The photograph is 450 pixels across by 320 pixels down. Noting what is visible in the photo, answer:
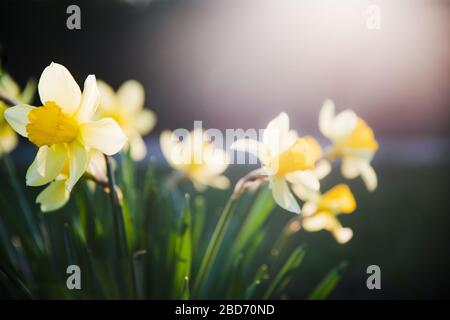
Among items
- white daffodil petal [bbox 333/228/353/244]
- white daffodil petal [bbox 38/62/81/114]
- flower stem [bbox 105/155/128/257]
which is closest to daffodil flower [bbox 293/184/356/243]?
white daffodil petal [bbox 333/228/353/244]

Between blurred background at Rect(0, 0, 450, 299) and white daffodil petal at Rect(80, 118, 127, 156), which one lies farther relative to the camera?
blurred background at Rect(0, 0, 450, 299)

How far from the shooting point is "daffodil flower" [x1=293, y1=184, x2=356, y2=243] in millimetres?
939

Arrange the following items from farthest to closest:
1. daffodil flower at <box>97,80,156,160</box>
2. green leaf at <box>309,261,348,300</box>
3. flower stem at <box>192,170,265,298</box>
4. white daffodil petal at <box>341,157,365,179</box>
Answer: daffodil flower at <box>97,80,156,160</box> < white daffodil petal at <box>341,157,365,179</box> < green leaf at <box>309,261,348,300</box> < flower stem at <box>192,170,265,298</box>

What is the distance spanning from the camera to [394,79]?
6.00 feet

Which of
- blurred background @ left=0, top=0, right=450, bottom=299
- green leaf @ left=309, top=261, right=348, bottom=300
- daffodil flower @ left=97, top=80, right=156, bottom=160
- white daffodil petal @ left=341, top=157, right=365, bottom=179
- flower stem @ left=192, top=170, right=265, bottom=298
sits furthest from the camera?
blurred background @ left=0, top=0, right=450, bottom=299

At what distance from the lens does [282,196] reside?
2.50 ft

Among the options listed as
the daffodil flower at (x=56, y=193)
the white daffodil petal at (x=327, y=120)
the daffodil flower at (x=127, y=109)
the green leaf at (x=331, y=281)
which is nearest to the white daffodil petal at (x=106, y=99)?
the daffodil flower at (x=127, y=109)

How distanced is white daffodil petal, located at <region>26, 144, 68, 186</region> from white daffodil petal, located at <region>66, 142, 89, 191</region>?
2cm

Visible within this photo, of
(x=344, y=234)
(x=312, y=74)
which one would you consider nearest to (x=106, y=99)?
(x=344, y=234)

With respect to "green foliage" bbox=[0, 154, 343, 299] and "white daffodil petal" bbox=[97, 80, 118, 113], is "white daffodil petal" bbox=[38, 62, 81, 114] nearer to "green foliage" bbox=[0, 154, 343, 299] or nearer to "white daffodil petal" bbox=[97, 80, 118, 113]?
"green foliage" bbox=[0, 154, 343, 299]

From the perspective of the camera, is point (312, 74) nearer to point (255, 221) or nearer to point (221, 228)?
point (255, 221)

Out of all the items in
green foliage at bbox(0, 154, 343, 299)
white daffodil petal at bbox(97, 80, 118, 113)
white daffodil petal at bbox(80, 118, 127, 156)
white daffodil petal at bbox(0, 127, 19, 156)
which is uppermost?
white daffodil petal at bbox(97, 80, 118, 113)

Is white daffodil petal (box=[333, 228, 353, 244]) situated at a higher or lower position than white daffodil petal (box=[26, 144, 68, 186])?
lower

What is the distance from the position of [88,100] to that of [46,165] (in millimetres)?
111
